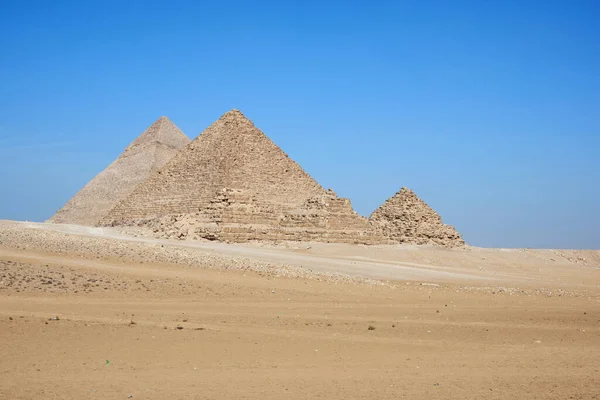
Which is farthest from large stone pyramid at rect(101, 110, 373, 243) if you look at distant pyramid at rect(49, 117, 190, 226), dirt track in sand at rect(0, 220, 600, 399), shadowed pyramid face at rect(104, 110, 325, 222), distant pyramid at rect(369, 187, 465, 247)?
dirt track in sand at rect(0, 220, 600, 399)

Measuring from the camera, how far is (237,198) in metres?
41.2

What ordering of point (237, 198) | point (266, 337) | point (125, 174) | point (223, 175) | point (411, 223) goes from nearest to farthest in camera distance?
1. point (266, 337)
2. point (237, 198)
3. point (411, 223)
4. point (223, 175)
5. point (125, 174)

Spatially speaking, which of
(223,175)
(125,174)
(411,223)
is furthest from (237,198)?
(125,174)

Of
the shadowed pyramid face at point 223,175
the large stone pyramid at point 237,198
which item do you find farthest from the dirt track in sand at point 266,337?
the shadowed pyramid face at point 223,175

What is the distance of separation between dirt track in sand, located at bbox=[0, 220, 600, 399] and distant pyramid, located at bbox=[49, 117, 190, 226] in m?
48.8

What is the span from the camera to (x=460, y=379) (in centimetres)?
812

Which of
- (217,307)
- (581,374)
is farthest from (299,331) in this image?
(581,374)

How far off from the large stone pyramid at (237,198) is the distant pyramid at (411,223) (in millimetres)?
3733

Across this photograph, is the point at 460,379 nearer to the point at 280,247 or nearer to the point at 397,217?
the point at 280,247

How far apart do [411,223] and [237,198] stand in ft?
38.3

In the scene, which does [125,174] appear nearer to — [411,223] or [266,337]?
[411,223]

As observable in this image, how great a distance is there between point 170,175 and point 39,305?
4111cm

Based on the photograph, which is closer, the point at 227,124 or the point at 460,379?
the point at 460,379

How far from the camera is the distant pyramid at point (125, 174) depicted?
66.2m
